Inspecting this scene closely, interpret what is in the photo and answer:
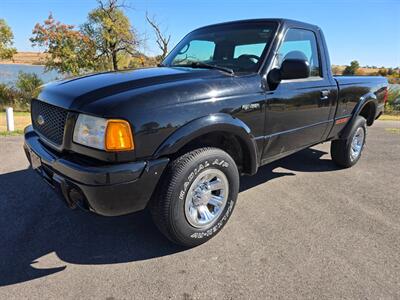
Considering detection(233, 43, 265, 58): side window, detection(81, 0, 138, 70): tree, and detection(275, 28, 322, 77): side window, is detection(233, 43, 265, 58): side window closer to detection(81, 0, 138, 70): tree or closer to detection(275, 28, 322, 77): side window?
detection(275, 28, 322, 77): side window

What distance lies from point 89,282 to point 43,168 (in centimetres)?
105

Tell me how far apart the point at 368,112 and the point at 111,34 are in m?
22.9

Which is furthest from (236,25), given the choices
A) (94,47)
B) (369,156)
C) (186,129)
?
(94,47)

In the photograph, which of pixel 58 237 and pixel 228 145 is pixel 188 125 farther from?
pixel 58 237

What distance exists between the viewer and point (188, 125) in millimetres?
2496

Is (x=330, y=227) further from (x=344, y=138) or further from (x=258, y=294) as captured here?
(x=344, y=138)

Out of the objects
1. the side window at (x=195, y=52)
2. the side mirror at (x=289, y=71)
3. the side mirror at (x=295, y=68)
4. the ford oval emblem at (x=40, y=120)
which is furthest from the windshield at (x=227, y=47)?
the ford oval emblem at (x=40, y=120)

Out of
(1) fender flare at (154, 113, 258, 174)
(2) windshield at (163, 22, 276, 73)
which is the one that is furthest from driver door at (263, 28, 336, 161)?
(1) fender flare at (154, 113, 258, 174)

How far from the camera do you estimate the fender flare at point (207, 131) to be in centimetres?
242

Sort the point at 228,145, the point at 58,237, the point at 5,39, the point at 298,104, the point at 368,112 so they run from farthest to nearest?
the point at 5,39
the point at 368,112
the point at 298,104
the point at 228,145
the point at 58,237

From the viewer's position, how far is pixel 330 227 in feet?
10.5

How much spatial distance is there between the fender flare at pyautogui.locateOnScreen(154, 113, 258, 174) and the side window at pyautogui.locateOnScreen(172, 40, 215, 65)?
127cm

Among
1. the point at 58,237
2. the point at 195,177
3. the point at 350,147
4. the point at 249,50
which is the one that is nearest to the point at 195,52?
the point at 249,50

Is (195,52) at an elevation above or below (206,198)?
above
